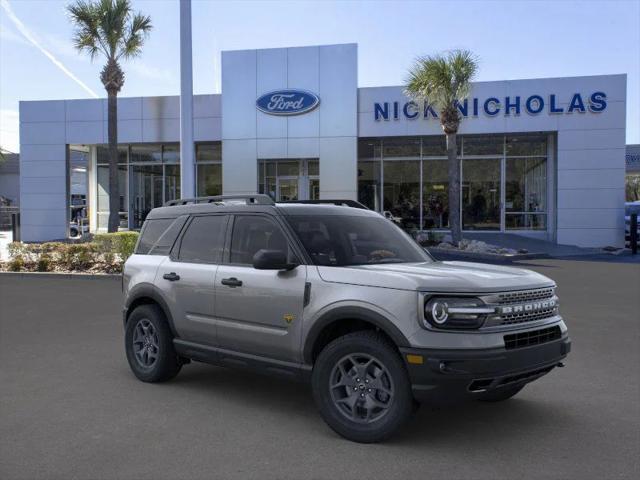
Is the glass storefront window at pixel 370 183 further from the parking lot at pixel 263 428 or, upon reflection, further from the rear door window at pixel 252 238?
the rear door window at pixel 252 238

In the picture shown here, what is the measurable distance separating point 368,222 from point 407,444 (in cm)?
208

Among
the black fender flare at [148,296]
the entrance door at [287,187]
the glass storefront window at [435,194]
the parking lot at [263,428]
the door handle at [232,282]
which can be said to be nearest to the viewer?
the parking lot at [263,428]

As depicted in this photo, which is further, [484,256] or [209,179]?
[209,179]

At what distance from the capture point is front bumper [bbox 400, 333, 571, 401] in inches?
164

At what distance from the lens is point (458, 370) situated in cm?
416

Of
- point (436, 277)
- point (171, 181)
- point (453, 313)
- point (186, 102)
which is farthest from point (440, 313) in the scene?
point (171, 181)

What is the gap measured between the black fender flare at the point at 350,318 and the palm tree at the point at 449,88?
1858 centimetres

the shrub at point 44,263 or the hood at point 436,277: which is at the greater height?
the hood at point 436,277

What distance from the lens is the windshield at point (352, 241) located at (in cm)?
518

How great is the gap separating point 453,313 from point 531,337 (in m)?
Answer: 0.71

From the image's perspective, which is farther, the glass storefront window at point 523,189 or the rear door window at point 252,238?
the glass storefront window at point 523,189

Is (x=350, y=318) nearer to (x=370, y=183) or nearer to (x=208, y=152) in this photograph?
(x=370, y=183)

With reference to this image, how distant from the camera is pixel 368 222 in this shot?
5.82m

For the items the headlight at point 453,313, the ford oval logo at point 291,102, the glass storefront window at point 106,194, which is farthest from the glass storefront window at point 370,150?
the headlight at point 453,313
